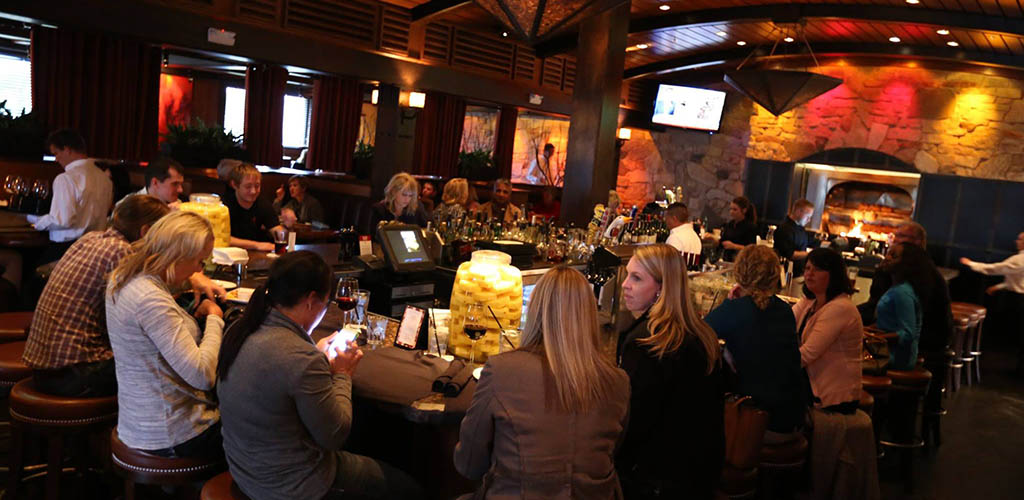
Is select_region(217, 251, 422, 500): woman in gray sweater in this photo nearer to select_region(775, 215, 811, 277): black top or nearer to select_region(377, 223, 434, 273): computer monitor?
select_region(377, 223, 434, 273): computer monitor

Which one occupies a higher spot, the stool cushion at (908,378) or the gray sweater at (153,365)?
the gray sweater at (153,365)

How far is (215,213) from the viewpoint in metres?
4.04

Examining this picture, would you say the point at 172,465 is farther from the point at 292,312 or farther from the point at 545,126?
the point at 545,126

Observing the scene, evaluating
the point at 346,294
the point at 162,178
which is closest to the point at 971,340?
the point at 346,294

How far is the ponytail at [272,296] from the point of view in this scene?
2.19m

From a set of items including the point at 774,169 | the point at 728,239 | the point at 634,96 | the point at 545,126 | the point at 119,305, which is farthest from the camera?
the point at 545,126

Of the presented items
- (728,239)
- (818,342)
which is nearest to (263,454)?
(818,342)

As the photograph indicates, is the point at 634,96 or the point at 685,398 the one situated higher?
the point at 634,96

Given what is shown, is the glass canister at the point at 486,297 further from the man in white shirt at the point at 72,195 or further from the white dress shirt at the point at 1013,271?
the white dress shirt at the point at 1013,271

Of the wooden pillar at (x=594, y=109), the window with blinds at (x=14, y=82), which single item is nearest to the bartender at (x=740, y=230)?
the wooden pillar at (x=594, y=109)

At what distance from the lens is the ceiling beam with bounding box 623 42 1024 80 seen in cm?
927

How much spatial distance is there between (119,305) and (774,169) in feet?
35.3

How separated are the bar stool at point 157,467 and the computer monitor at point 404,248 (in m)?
1.25

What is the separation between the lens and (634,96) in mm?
13484
